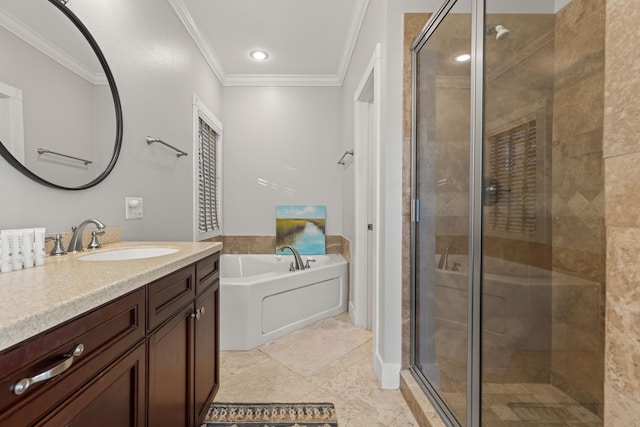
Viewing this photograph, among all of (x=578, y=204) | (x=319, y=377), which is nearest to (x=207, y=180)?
(x=319, y=377)

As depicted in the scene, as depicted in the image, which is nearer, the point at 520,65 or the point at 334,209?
the point at 520,65

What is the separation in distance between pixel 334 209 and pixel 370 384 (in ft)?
6.73

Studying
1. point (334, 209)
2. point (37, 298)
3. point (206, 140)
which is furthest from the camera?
point (334, 209)

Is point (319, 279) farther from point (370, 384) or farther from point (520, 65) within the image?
point (520, 65)

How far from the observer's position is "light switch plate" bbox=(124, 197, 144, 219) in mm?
1733

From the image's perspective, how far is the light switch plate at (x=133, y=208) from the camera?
1733 mm

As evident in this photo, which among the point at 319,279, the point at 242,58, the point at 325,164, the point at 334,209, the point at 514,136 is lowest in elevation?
the point at 319,279

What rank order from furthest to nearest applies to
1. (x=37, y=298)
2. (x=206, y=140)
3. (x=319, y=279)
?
1. (x=206, y=140)
2. (x=319, y=279)
3. (x=37, y=298)

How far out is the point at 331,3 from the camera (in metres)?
2.33

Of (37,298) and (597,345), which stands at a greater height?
(37,298)

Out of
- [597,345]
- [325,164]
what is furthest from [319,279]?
[597,345]

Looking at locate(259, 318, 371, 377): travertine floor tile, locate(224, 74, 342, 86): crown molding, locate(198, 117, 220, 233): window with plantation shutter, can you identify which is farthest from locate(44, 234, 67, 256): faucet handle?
locate(224, 74, 342, 86): crown molding

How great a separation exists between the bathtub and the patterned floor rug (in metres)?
0.66

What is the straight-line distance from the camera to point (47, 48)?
3.92ft
